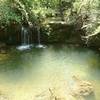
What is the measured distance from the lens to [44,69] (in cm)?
1012

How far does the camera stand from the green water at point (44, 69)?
28.5 feet

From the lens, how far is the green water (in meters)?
8.68

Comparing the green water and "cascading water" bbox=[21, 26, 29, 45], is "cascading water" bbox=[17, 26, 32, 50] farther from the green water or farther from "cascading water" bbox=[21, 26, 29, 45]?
the green water

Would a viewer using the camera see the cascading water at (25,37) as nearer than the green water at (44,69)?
No

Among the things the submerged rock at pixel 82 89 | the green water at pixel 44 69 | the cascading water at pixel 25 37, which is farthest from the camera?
the cascading water at pixel 25 37

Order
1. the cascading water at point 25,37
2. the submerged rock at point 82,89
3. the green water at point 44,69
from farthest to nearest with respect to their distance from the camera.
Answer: the cascading water at point 25,37
the green water at point 44,69
the submerged rock at point 82,89

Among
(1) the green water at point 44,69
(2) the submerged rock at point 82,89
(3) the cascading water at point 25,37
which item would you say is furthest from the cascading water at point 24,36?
(2) the submerged rock at point 82,89

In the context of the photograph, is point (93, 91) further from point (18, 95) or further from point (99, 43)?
point (99, 43)

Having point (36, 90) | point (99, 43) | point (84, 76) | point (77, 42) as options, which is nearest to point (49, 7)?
point (77, 42)

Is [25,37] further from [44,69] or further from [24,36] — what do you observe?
A: [44,69]

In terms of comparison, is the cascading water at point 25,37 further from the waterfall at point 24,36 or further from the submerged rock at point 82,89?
the submerged rock at point 82,89

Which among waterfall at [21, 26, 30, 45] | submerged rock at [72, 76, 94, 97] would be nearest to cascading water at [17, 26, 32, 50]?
waterfall at [21, 26, 30, 45]

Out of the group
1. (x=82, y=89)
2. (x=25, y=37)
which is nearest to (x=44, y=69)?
(x=82, y=89)

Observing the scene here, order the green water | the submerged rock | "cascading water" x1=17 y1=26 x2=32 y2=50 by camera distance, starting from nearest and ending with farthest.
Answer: the submerged rock < the green water < "cascading water" x1=17 y1=26 x2=32 y2=50
